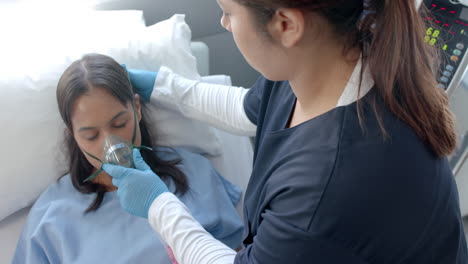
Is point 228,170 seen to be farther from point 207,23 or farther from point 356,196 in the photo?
point 356,196

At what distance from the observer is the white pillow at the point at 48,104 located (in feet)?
3.88

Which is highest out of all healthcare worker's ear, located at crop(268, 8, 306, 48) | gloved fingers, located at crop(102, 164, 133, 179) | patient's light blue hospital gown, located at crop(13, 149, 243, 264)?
healthcare worker's ear, located at crop(268, 8, 306, 48)

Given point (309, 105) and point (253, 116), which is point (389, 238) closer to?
point (309, 105)

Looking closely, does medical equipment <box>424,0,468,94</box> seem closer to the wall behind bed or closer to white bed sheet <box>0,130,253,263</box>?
white bed sheet <box>0,130,253,263</box>

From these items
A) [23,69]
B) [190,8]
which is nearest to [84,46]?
[23,69]

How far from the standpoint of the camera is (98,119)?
3.55 feet

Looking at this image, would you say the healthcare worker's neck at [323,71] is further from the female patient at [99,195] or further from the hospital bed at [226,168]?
the hospital bed at [226,168]

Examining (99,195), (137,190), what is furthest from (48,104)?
(137,190)

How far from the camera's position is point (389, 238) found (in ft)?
2.03

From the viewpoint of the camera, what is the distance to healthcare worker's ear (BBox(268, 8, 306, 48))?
1.96 ft

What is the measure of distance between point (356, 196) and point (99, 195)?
0.88 meters

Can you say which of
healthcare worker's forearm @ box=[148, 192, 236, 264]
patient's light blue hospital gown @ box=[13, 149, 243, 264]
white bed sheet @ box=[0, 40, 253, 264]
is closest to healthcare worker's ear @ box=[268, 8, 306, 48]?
healthcare worker's forearm @ box=[148, 192, 236, 264]

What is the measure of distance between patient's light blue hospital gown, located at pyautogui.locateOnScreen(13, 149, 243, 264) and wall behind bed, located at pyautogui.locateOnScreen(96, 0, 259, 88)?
77cm

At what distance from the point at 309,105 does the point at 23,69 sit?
3.21ft
